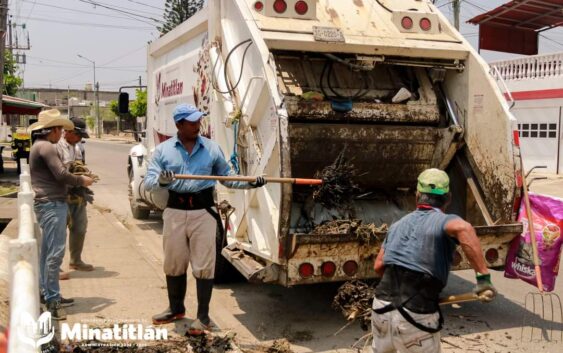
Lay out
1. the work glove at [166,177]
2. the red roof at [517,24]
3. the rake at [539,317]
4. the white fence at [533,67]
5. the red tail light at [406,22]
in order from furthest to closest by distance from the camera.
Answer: the red roof at [517,24], the white fence at [533,67], the red tail light at [406,22], the rake at [539,317], the work glove at [166,177]

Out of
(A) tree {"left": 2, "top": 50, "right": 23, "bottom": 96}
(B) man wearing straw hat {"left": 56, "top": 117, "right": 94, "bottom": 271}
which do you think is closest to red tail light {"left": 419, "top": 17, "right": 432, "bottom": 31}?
(B) man wearing straw hat {"left": 56, "top": 117, "right": 94, "bottom": 271}

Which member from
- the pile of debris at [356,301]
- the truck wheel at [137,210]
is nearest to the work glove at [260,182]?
the pile of debris at [356,301]

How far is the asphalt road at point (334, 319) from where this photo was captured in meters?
4.43

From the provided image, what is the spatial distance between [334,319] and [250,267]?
3.04ft

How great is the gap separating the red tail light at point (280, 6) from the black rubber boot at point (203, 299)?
230 centimetres

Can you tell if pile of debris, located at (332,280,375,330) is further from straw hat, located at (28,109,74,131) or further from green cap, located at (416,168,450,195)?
straw hat, located at (28,109,74,131)

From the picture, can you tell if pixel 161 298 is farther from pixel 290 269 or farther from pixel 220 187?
pixel 290 269

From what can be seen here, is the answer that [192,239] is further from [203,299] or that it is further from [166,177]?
[166,177]

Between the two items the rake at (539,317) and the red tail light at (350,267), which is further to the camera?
the rake at (539,317)

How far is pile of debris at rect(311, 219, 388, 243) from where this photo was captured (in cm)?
439

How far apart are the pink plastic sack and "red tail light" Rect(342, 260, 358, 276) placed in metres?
1.36

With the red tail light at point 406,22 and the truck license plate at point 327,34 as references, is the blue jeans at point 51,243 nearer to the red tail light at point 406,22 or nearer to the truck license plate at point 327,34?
the truck license plate at point 327,34

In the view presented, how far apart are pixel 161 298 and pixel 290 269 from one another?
1699 millimetres

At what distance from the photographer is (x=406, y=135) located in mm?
5348
